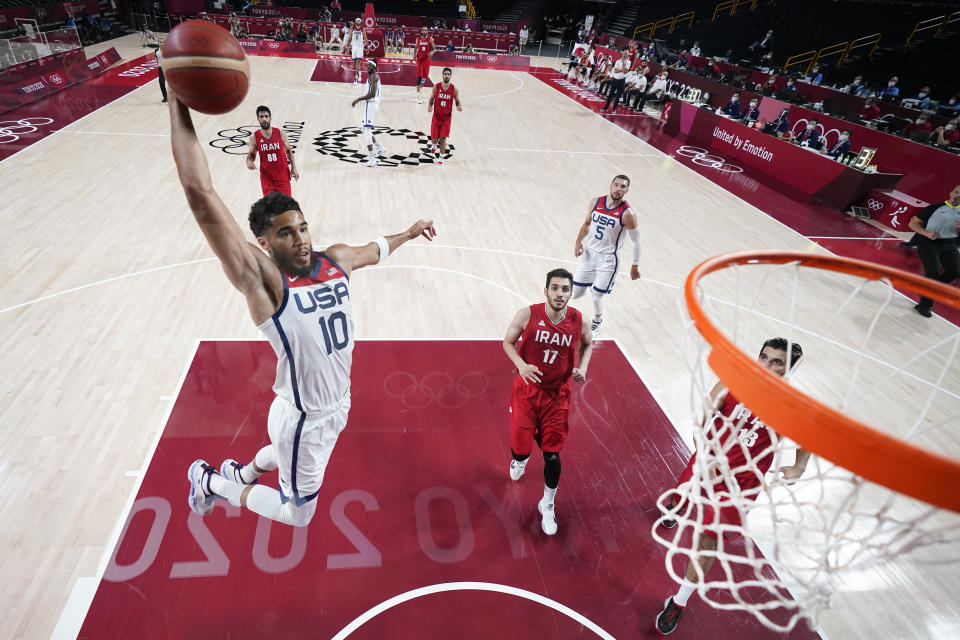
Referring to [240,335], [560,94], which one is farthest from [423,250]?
[560,94]

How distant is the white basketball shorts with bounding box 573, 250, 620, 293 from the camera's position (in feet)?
17.9

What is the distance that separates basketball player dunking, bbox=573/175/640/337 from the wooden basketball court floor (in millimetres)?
749

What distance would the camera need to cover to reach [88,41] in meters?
19.7

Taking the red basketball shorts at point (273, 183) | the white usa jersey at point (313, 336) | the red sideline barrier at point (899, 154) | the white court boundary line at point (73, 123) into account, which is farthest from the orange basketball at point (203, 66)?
the red sideline barrier at point (899, 154)

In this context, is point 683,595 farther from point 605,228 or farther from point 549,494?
point 605,228

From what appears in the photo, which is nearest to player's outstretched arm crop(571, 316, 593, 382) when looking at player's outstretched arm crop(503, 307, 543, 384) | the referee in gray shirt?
player's outstretched arm crop(503, 307, 543, 384)

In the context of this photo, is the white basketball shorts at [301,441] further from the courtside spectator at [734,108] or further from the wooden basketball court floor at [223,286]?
the courtside spectator at [734,108]

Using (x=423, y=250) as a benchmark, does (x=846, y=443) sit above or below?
above

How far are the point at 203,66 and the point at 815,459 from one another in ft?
9.81

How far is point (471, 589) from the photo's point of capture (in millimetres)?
3332

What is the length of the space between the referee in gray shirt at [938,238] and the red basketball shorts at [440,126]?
767cm

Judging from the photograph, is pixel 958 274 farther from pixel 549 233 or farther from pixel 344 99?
pixel 344 99

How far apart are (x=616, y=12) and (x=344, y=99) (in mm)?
25466

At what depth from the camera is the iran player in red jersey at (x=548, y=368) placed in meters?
3.51
